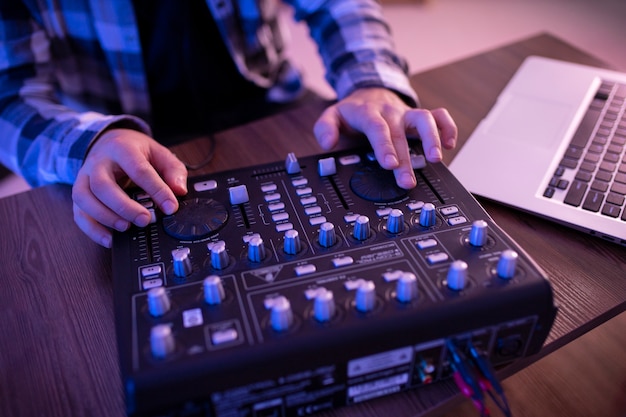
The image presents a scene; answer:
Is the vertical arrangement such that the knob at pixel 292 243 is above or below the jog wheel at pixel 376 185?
above

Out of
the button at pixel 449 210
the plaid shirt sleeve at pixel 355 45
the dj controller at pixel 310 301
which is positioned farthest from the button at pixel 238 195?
the plaid shirt sleeve at pixel 355 45

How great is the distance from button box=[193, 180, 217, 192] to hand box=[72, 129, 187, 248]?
0.01m

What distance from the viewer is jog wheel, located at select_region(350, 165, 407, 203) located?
23.9 inches

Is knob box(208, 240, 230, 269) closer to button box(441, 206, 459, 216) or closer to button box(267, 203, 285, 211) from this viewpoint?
button box(267, 203, 285, 211)

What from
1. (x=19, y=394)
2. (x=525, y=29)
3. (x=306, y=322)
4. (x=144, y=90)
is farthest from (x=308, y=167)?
(x=525, y=29)

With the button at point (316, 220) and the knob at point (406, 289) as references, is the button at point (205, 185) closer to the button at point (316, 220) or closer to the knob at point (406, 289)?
the button at point (316, 220)

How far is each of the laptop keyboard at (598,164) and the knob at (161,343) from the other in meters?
0.46

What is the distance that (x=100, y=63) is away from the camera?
41.4 inches

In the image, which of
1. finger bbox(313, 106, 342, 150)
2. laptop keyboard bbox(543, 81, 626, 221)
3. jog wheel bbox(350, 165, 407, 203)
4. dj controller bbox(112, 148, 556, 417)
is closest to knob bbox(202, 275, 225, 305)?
→ dj controller bbox(112, 148, 556, 417)

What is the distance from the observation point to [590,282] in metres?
0.58

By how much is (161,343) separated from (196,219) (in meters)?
0.18

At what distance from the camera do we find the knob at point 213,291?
1.55ft

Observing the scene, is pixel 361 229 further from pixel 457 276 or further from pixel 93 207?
pixel 93 207

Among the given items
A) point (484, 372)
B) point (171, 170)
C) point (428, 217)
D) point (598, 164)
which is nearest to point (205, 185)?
point (171, 170)
